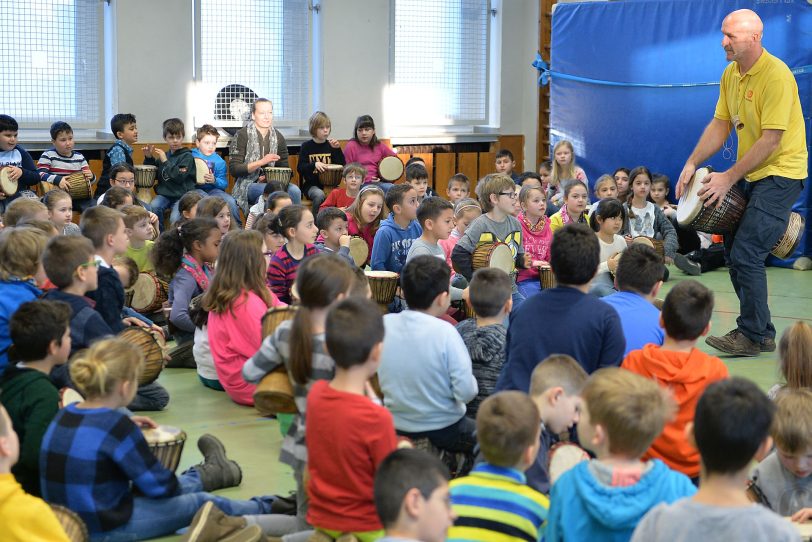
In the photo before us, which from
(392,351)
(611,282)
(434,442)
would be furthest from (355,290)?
(611,282)

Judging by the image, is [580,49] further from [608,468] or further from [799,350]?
[608,468]

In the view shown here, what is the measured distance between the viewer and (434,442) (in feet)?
12.8

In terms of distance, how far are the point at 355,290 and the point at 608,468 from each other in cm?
157

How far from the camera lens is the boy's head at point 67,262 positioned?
4.29m

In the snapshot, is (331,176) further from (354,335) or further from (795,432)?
(795,432)

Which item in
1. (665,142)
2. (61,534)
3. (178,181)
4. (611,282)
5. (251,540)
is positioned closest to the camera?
(61,534)

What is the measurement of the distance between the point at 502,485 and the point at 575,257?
1.28m

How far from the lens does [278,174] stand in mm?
9875

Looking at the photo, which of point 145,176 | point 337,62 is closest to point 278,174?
point 145,176

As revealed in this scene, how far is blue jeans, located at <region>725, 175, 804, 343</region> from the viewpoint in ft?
19.7

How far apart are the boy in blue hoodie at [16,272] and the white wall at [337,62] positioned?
242 inches

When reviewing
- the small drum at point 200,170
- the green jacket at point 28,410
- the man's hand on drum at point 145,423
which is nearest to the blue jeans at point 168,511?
the man's hand on drum at point 145,423

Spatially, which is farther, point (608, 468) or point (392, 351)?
point (392, 351)

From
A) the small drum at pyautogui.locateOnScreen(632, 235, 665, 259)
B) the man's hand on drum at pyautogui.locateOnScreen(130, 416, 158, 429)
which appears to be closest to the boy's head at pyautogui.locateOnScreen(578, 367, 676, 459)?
the man's hand on drum at pyautogui.locateOnScreen(130, 416, 158, 429)
